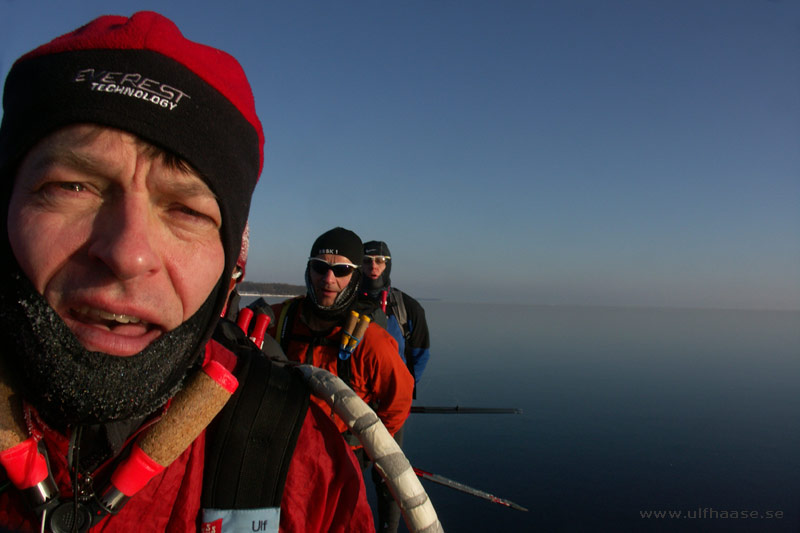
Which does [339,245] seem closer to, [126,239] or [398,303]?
[398,303]

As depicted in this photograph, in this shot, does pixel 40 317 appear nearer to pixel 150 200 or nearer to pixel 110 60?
pixel 150 200

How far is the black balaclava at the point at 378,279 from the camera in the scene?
610 cm

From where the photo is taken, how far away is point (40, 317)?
90 centimetres

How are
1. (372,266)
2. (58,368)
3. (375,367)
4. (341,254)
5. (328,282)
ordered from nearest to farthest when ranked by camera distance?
1. (58,368)
2. (375,367)
3. (328,282)
4. (341,254)
5. (372,266)

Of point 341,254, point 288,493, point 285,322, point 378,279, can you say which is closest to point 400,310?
point 378,279

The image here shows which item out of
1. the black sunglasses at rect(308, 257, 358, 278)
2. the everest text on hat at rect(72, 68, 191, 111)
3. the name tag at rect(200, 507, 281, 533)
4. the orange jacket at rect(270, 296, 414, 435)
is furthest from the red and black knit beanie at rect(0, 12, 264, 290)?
the black sunglasses at rect(308, 257, 358, 278)

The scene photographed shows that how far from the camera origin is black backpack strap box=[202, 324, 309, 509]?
1.07 meters

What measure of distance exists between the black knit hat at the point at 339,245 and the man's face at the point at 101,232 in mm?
3449

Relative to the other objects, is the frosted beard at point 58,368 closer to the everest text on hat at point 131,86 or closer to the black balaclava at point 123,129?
the black balaclava at point 123,129

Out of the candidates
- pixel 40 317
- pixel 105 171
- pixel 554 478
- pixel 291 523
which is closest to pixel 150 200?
pixel 105 171

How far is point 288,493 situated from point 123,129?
101 cm

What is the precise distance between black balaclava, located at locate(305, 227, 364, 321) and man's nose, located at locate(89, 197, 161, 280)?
325 cm

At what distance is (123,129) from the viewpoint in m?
0.96

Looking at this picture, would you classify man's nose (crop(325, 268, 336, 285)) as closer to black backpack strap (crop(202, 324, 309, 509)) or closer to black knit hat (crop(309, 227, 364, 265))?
black knit hat (crop(309, 227, 364, 265))
